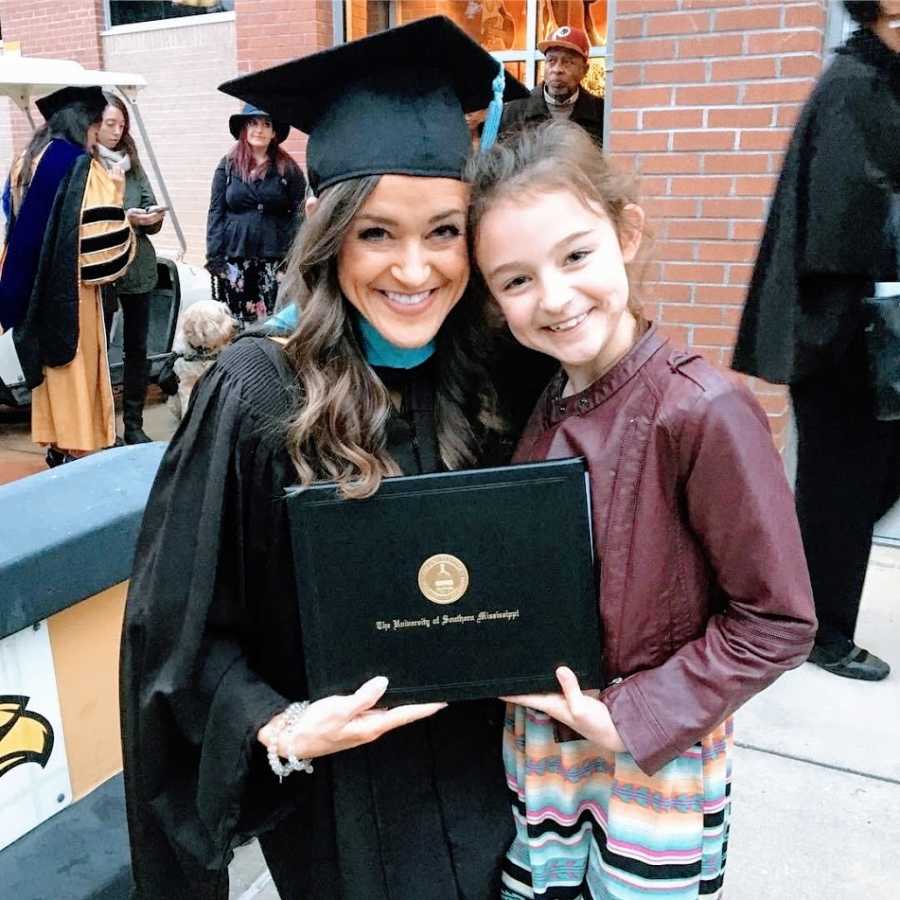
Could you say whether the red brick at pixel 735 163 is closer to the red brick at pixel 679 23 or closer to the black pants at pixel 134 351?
the red brick at pixel 679 23

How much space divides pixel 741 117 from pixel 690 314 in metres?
0.83

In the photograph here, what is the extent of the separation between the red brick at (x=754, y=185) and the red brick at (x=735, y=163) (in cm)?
3

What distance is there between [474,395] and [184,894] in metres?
0.85

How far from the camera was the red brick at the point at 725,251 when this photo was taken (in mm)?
4090

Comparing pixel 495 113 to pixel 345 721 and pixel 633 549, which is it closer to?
pixel 633 549

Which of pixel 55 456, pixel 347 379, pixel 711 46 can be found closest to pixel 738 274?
pixel 711 46

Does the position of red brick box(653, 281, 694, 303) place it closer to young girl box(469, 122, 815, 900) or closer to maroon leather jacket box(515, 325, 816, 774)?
young girl box(469, 122, 815, 900)

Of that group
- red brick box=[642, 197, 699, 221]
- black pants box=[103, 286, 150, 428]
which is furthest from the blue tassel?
black pants box=[103, 286, 150, 428]

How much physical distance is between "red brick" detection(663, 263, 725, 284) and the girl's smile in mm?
3058

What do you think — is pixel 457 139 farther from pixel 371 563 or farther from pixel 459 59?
pixel 371 563

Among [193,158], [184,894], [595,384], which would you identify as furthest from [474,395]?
[193,158]

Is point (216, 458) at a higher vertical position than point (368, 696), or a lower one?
higher

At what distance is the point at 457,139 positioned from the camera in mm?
1324

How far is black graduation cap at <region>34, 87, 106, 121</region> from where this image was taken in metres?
4.99
